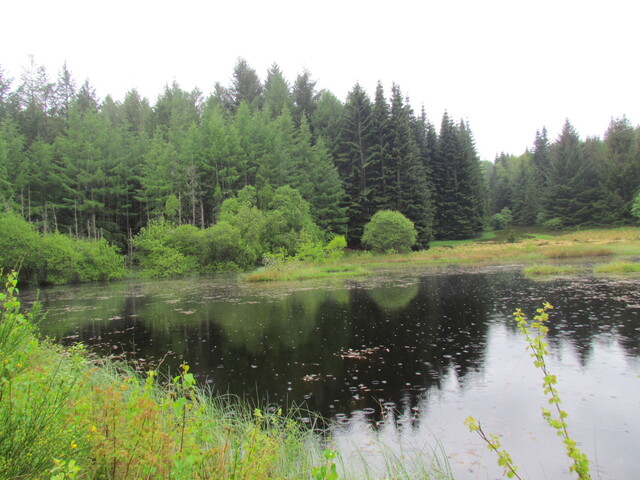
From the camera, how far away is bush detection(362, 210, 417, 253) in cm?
4556

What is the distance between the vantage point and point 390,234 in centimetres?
4541

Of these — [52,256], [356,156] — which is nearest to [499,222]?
[356,156]

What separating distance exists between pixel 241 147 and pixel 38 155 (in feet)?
70.4

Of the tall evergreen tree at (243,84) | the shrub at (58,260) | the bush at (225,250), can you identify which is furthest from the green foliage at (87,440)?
the tall evergreen tree at (243,84)

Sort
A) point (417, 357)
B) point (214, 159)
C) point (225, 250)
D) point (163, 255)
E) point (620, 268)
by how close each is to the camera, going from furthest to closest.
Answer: point (214, 159) → point (225, 250) → point (163, 255) → point (620, 268) → point (417, 357)

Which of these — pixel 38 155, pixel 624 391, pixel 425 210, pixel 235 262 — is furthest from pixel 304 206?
pixel 624 391

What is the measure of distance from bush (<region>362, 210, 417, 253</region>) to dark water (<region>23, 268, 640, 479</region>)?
79.4 feet

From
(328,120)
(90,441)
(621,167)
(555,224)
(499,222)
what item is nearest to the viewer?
(90,441)

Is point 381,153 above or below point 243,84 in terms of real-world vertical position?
below

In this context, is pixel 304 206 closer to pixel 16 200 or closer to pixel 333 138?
pixel 333 138

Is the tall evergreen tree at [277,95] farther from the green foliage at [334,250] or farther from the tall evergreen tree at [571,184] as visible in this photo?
the tall evergreen tree at [571,184]

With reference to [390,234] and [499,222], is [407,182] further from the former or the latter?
[499,222]

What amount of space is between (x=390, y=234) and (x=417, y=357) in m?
35.9

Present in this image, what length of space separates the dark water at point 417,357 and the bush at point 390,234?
24210mm
